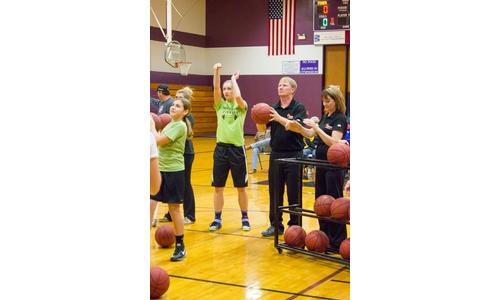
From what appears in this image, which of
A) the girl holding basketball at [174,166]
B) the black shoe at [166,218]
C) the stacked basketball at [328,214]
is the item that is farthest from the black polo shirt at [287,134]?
the black shoe at [166,218]

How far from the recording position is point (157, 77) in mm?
18141

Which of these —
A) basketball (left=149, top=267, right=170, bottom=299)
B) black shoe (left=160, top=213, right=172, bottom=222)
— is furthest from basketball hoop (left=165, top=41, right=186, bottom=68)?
basketball (left=149, top=267, right=170, bottom=299)

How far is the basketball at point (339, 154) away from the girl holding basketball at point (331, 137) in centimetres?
23

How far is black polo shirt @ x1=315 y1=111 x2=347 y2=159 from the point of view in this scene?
17.9ft

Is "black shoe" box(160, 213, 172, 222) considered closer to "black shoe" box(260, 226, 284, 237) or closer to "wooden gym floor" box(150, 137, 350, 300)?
"wooden gym floor" box(150, 137, 350, 300)

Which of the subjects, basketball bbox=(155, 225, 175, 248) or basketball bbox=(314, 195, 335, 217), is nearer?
basketball bbox=(314, 195, 335, 217)

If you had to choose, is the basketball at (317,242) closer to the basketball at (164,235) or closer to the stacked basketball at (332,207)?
the stacked basketball at (332,207)

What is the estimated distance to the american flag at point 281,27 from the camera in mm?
19266

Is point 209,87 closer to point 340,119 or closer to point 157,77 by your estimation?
point 157,77

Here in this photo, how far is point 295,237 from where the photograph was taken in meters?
5.60

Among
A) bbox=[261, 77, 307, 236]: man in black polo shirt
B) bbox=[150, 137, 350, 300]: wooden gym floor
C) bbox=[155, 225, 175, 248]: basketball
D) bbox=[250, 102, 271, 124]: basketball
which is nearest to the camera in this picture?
bbox=[150, 137, 350, 300]: wooden gym floor
